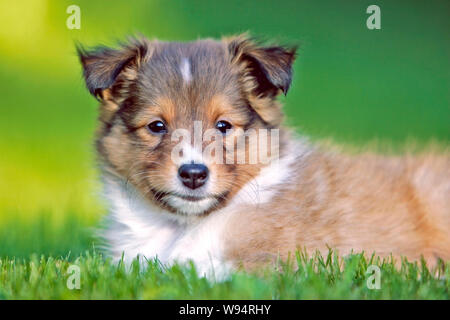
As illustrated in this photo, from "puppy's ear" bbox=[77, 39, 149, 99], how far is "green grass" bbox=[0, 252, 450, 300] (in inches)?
50.3

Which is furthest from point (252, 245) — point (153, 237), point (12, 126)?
point (12, 126)

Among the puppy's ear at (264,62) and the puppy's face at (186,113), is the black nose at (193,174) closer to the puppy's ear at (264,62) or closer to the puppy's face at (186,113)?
the puppy's face at (186,113)

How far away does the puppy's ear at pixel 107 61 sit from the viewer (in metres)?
4.83

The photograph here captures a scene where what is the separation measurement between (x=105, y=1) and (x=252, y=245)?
3940 millimetres

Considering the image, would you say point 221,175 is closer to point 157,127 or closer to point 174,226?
point 157,127

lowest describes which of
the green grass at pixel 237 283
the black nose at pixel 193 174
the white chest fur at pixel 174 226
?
the green grass at pixel 237 283

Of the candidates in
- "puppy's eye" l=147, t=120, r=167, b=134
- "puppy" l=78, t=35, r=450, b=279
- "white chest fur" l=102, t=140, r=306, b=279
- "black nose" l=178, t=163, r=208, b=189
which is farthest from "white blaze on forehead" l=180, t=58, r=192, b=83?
"white chest fur" l=102, t=140, r=306, b=279

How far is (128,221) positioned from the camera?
5.22 meters

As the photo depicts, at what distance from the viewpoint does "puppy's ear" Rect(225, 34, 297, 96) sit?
16.0ft

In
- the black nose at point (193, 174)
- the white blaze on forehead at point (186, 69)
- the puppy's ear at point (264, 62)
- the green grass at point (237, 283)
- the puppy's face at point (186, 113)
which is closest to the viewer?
the green grass at point (237, 283)

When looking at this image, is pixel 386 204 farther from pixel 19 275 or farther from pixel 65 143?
pixel 65 143

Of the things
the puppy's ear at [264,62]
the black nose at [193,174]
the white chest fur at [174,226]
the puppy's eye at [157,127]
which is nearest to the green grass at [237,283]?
the white chest fur at [174,226]

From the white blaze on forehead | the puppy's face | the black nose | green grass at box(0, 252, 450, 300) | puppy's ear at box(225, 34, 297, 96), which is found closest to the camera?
green grass at box(0, 252, 450, 300)

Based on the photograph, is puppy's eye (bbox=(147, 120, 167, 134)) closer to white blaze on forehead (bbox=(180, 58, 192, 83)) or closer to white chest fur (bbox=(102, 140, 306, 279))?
white blaze on forehead (bbox=(180, 58, 192, 83))
